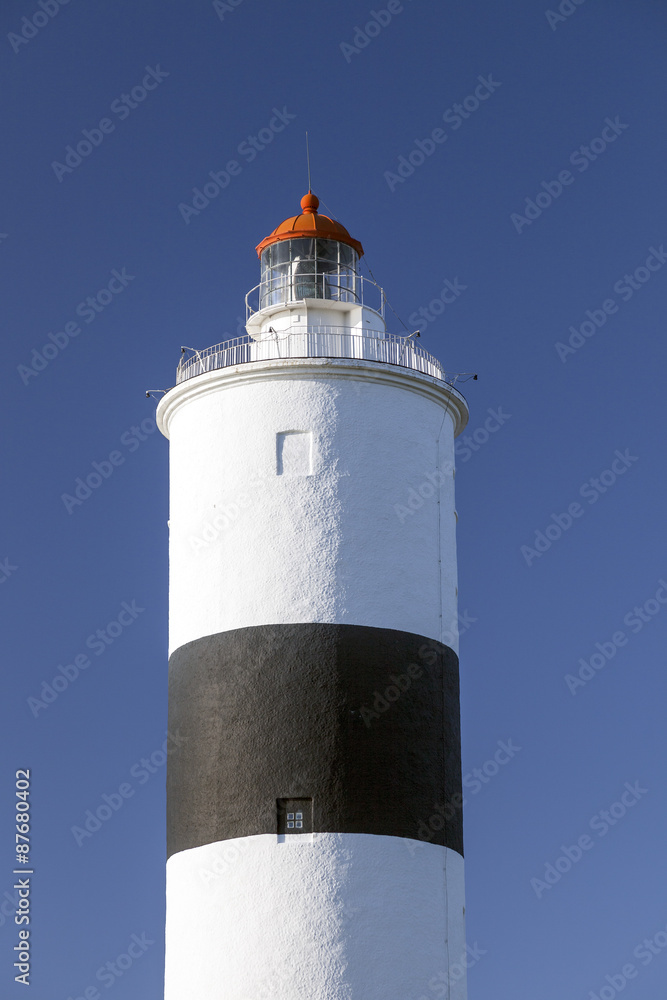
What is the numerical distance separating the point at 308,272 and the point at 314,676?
6664 millimetres

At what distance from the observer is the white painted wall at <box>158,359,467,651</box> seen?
23781 millimetres

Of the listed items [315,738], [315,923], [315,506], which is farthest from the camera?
[315,506]

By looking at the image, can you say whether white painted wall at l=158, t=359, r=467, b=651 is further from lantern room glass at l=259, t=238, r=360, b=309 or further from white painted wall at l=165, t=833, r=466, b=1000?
white painted wall at l=165, t=833, r=466, b=1000

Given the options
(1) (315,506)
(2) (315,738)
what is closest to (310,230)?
(1) (315,506)

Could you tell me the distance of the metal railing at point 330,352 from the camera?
25156mm

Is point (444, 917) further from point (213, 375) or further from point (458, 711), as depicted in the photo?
point (213, 375)

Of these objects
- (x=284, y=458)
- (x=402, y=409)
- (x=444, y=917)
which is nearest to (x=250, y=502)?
(x=284, y=458)

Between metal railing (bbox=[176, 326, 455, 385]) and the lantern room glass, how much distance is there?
3.95 feet

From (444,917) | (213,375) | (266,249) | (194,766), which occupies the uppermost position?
(266,249)

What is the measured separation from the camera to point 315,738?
23.2m

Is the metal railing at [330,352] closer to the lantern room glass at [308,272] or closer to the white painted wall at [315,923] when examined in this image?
the lantern room glass at [308,272]

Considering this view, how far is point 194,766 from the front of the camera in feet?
78.1

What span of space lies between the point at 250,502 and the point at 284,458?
2.50ft

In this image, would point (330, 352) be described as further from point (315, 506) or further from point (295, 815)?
point (295, 815)
